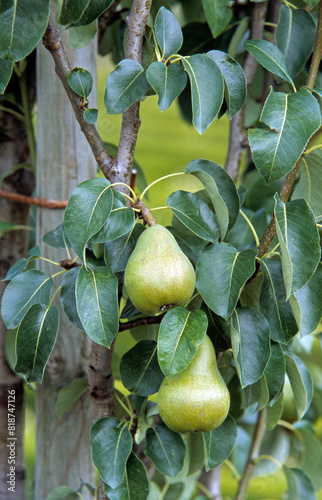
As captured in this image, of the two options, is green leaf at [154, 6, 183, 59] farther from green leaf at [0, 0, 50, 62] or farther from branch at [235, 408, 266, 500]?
branch at [235, 408, 266, 500]

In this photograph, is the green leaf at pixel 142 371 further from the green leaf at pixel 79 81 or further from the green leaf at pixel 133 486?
the green leaf at pixel 79 81

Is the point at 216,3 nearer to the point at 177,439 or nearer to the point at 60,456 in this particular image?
the point at 177,439

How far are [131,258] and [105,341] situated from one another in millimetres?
88

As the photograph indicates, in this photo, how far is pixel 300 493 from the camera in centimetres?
87

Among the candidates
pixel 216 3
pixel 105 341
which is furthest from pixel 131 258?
pixel 216 3

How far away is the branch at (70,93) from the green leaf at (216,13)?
0.23 meters

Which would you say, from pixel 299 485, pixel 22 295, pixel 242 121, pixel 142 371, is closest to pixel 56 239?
pixel 22 295

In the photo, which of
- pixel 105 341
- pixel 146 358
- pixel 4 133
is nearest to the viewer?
pixel 105 341

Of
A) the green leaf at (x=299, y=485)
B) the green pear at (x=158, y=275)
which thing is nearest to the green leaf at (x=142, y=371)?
the green pear at (x=158, y=275)

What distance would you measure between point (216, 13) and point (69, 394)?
58 centimetres

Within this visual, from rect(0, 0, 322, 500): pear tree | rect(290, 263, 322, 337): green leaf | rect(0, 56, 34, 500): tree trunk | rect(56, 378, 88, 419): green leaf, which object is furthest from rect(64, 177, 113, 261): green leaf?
rect(0, 56, 34, 500): tree trunk

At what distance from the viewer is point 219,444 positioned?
24.2 inches

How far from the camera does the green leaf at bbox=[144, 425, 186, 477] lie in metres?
0.62

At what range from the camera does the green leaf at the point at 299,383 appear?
62cm
